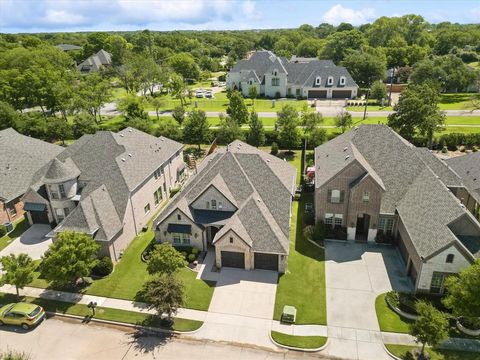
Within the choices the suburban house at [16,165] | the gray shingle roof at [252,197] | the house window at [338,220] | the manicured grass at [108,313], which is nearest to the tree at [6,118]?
the suburban house at [16,165]

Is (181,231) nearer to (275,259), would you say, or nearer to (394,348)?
(275,259)

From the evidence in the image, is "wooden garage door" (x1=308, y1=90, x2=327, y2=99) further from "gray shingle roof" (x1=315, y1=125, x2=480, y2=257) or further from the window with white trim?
the window with white trim

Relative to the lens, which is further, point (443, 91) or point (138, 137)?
point (443, 91)

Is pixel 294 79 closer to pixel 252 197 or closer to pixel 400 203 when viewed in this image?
pixel 400 203

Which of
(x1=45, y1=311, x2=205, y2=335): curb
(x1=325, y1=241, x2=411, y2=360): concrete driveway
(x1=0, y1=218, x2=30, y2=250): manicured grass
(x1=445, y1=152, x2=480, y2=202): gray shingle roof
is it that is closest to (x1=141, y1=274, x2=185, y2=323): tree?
(x1=45, y1=311, x2=205, y2=335): curb

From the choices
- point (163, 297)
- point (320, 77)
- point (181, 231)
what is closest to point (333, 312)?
point (163, 297)
